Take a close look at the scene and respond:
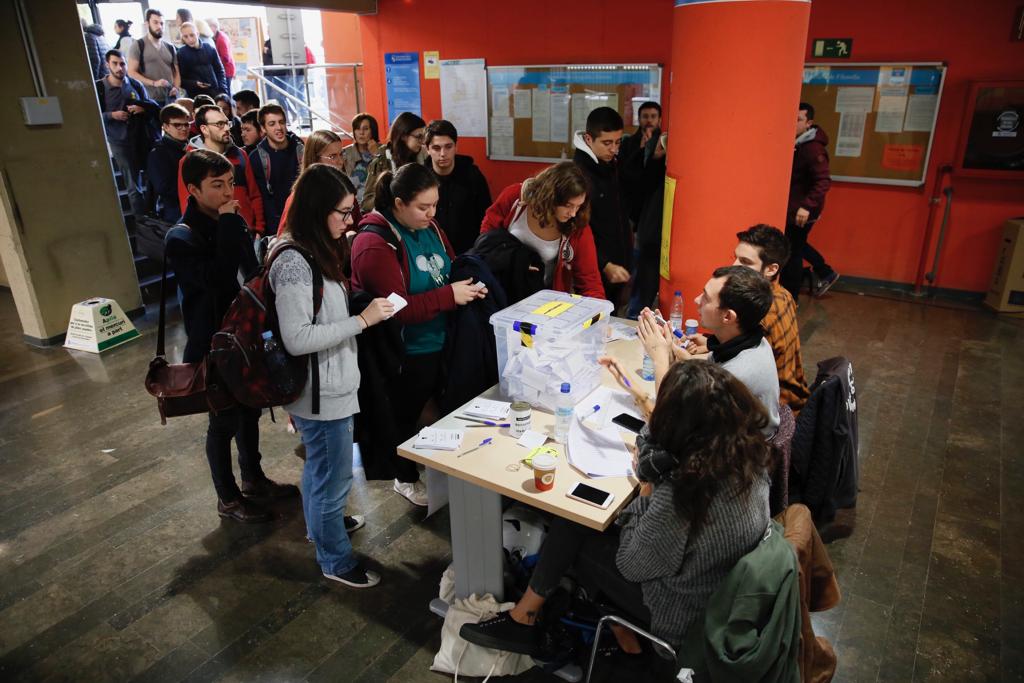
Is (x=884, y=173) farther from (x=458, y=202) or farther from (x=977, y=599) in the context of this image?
(x=977, y=599)

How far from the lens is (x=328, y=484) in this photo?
2.63 metres

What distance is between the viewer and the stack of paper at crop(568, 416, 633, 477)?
7.49 ft

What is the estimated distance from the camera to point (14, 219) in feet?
15.9

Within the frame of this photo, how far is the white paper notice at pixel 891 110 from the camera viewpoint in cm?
576

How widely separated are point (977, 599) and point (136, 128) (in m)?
6.95

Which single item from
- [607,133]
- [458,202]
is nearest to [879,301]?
[607,133]

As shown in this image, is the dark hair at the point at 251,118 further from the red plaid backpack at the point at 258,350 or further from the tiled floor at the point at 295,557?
the red plaid backpack at the point at 258,350

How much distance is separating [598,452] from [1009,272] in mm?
4948

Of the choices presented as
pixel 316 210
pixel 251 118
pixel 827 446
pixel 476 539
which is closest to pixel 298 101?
pixel 251 118

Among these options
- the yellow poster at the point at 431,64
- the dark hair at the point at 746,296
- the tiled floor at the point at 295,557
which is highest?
the yellow poster at the point at 431,64

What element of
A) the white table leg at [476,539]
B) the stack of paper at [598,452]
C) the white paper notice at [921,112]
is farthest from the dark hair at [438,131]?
the white paper notice at [921,112]

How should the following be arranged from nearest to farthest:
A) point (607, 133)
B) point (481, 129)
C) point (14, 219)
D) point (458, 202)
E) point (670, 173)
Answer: point (670, 173) < point (607, 133) < point (458, 202) < point (14, 219) < point (481, 129)

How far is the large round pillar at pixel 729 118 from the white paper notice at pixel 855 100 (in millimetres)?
3436

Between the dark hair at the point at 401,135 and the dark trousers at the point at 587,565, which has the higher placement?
the dark hair at the point at 401,135
